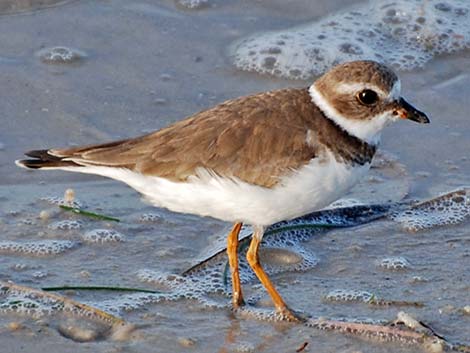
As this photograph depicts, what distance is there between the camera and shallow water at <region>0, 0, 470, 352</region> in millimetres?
4648

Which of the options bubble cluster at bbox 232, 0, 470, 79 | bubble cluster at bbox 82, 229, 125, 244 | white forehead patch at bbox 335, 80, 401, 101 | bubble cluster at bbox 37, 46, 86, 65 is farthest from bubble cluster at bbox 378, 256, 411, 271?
bubble cluster at bbox 37, 46, 86, 65

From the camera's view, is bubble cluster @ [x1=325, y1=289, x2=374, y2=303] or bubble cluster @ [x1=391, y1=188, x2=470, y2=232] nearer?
bubble cluster @ [x1=325, y1=289, x2=374, y2=303]

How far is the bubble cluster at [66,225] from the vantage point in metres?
5.38

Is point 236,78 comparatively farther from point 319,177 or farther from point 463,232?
point 319,177

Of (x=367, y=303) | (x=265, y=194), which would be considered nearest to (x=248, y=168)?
(x=265, y=194)

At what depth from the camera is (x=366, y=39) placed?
305 inches

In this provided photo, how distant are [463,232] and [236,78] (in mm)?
2124

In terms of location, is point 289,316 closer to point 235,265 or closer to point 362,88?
point 235,265

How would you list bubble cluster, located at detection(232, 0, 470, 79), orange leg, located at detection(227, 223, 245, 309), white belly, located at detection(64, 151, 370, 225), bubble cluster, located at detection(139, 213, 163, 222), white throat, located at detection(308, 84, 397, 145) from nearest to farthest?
white belly, located at detection(64, 151, 370, 225), white throat, located at detection(308, 84, 397, 145), orange leg, located at detection(227, 223, 245, 309), bubble cluster, located at detection(139, 213, 163, 222), bubble cluster, located at detection(232, 0, 470, 79)

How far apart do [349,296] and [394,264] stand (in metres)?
0.39

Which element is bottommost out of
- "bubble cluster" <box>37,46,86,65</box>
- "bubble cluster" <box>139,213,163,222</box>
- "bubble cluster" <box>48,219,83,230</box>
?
"bubble cluster" <box>139,213,163,222</box>

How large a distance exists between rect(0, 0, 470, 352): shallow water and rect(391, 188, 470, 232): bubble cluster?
6 centimetres

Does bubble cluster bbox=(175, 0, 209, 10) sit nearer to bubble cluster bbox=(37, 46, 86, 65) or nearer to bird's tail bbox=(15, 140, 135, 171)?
bubble cluster bbox=(37, 46, 86, 65)

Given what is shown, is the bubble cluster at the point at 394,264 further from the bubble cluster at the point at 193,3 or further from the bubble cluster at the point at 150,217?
the bubble cluster at the point at 193,3
